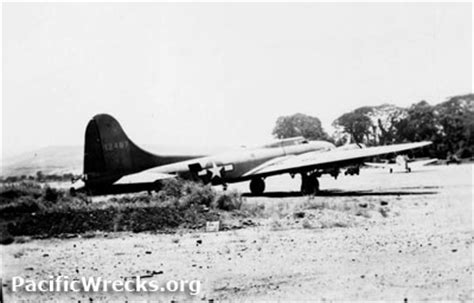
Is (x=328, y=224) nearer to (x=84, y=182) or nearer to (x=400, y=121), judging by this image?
(x=84, y=182)

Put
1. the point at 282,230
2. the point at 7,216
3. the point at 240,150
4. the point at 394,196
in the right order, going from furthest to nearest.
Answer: the point at 240,150
the point at 394,196
the point at 7,216
the point at 282,230

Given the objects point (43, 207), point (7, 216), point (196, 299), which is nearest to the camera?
point (196, 299)

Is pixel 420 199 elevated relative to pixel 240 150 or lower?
lower

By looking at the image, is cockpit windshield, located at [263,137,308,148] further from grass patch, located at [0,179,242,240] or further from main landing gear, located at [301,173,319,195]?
grass patch, located at [0,179,242,240]

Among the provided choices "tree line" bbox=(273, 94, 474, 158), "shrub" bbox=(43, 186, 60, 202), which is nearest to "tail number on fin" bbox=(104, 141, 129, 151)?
"shrub" bbox=(43, 186, 60, 202)

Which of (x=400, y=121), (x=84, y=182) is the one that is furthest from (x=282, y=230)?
(x=400, y=121)

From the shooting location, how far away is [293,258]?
8.73 m

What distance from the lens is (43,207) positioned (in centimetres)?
1636

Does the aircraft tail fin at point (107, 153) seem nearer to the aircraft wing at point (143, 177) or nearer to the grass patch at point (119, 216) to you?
the aircraft wing at point (143, 177)

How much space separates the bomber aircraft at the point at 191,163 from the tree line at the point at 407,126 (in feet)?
124

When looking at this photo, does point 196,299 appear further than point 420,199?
No

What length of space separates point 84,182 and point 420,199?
1260 centimetres

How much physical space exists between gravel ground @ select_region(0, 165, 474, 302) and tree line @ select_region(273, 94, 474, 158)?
48321 millimetres

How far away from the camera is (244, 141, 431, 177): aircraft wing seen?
22.0m
